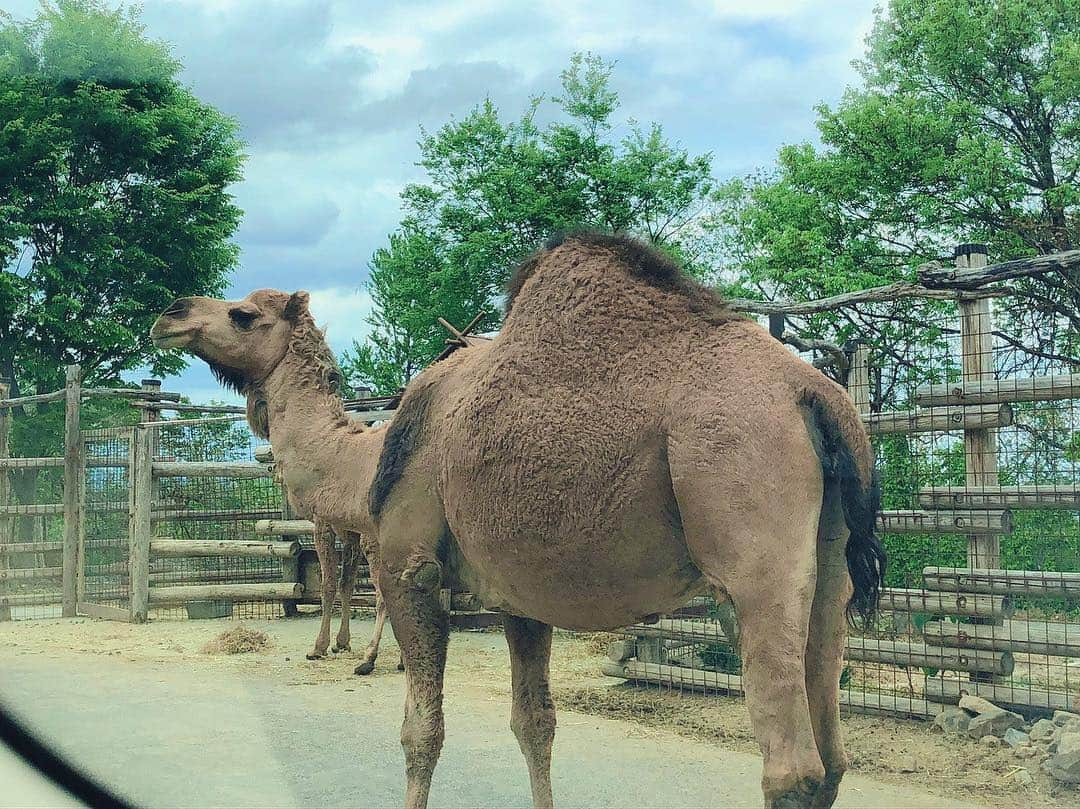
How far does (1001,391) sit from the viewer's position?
588 cm

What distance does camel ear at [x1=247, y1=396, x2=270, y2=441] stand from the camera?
17.4 ft

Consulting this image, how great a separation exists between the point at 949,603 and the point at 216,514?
9.74 metres

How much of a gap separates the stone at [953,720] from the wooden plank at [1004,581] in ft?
2.32

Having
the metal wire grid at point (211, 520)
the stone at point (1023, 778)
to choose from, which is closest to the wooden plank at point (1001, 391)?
the stone at point (1023, 778)

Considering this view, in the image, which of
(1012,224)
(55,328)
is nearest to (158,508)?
(55,328)

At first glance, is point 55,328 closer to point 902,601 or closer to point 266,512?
point 266,512

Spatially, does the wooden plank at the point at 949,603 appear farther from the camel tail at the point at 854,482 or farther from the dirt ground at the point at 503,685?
the camel tail at the point at 854,482

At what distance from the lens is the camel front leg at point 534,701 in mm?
4395

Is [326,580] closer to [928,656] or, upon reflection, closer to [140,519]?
[140,519]

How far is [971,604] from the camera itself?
602 centimetres

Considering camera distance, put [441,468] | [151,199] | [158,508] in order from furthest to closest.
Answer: [151,199] < [158,508] < [441,468]

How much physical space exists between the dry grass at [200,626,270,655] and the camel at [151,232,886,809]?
20.0ft

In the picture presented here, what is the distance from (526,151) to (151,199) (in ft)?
23.8

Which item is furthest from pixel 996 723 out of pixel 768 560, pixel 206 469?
pixel 206 469
